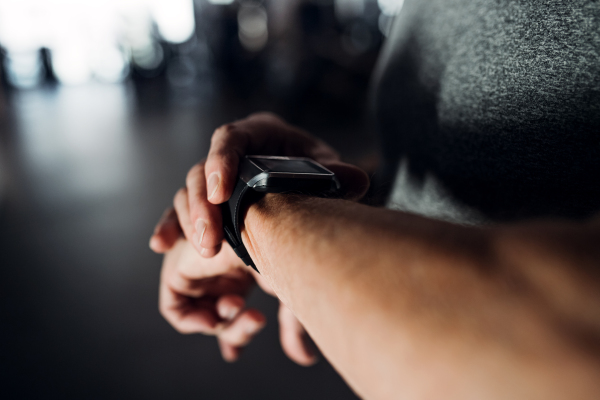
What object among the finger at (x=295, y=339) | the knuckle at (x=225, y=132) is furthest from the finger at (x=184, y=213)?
the finger at (x=295, y=339)

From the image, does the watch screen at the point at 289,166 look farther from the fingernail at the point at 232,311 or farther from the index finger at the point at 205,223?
the fingernail at the point at 232,311

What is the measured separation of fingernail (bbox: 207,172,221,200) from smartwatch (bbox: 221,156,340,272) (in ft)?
0.08

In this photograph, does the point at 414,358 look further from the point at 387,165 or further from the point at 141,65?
the point at 141,65

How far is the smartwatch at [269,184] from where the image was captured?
0.42 m

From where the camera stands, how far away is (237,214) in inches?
17.2

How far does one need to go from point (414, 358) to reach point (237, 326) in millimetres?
641

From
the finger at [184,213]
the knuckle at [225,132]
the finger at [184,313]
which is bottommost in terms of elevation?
the finger at [184,313]

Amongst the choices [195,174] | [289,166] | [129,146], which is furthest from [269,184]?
[129,146]

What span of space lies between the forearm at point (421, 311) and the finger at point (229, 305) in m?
0.49

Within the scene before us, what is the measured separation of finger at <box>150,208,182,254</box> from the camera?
24.1 inches

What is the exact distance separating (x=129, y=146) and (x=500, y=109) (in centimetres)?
322

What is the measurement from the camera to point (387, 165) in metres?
0.76

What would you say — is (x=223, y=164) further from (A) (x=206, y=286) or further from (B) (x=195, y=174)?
(A) (x=206, y=286)

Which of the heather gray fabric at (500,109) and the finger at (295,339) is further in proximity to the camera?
the finger at (295,339)
